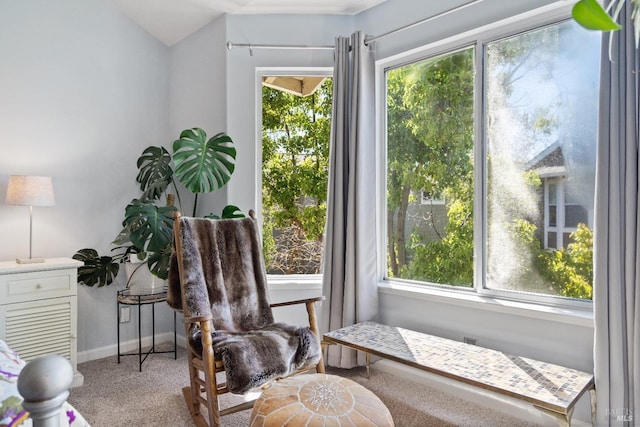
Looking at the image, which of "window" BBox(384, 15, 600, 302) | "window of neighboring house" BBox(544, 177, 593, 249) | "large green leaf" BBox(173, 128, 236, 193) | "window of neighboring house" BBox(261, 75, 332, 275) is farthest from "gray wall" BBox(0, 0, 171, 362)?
"window of neighboring house" BBox(544, 177, 593, 249)

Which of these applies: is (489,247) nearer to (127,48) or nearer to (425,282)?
(425,282)

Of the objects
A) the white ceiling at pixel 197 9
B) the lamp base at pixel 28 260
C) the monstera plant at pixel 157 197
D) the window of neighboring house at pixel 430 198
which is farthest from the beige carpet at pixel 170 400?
the white ceiling at pixel 197 9

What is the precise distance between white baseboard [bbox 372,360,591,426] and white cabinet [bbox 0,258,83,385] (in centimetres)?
214

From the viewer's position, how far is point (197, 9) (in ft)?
10.5

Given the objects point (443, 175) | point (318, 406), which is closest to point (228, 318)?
point (318, 406)

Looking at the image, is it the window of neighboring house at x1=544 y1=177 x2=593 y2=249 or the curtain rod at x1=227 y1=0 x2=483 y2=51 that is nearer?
the window of neighboring house at x1=544 y1=177 x2=593 y2=249

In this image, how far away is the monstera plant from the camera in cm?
273

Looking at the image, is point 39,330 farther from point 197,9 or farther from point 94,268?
point 197,9

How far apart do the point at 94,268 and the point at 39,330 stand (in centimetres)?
55

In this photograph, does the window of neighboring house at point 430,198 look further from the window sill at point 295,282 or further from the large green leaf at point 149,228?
the large green leaf at point 149,228

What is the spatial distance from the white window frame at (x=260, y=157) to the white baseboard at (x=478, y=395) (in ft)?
2.59

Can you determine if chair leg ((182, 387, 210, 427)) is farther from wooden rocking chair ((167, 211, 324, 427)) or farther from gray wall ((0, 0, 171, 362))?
gray wall ((0, 0, 171, 362))

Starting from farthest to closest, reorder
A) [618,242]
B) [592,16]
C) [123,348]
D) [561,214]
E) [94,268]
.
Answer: [123,348]
[94,268]
[561,214]
[618,242]
[592,16]

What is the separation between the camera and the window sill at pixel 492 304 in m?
2.08
